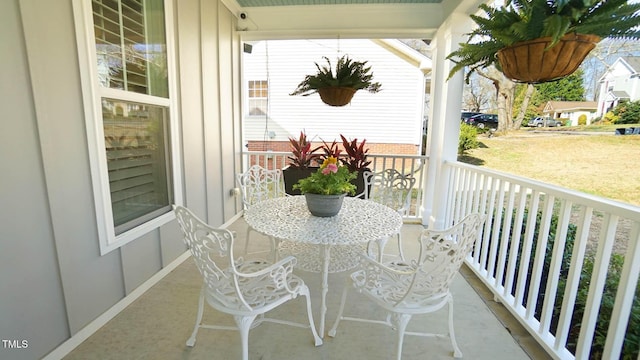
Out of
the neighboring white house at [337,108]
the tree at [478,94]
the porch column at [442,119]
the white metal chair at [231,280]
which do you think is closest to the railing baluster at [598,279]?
the white metal chair at [231,280]

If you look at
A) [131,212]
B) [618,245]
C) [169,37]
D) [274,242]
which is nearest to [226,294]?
[274,242]

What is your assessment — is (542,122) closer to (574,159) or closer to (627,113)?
(574,159)

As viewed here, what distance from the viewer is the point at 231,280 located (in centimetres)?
133

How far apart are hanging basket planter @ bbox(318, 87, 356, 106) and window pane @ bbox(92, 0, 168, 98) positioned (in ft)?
4.49

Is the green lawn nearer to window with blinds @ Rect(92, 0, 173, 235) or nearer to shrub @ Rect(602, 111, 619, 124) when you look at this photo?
shrub @ Rect(602, 111, 619, 124)

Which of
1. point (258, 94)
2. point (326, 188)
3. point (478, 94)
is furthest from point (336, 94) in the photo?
point (258, 94)

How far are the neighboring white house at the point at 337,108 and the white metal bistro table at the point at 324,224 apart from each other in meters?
4.86

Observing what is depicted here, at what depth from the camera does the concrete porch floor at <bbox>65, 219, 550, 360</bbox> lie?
164cm

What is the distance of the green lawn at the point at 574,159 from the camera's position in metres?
1.86

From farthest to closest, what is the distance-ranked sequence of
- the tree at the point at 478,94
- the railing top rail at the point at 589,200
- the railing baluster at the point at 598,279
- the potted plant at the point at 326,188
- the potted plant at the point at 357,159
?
1. the potted plant at the point at 357,159
2. the tree at the point at 478,94
3. the potted plant at the point at 326,188
4. the railing baluster at the point at 598,279
5. the railing top rail at the point at 589,200

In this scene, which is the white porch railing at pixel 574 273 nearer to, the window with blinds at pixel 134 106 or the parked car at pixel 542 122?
the parked car at pixel 542 122

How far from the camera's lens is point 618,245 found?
2406mm

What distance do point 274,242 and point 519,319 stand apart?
1.76 m

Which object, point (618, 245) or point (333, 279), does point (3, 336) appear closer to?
point (333, 279)
